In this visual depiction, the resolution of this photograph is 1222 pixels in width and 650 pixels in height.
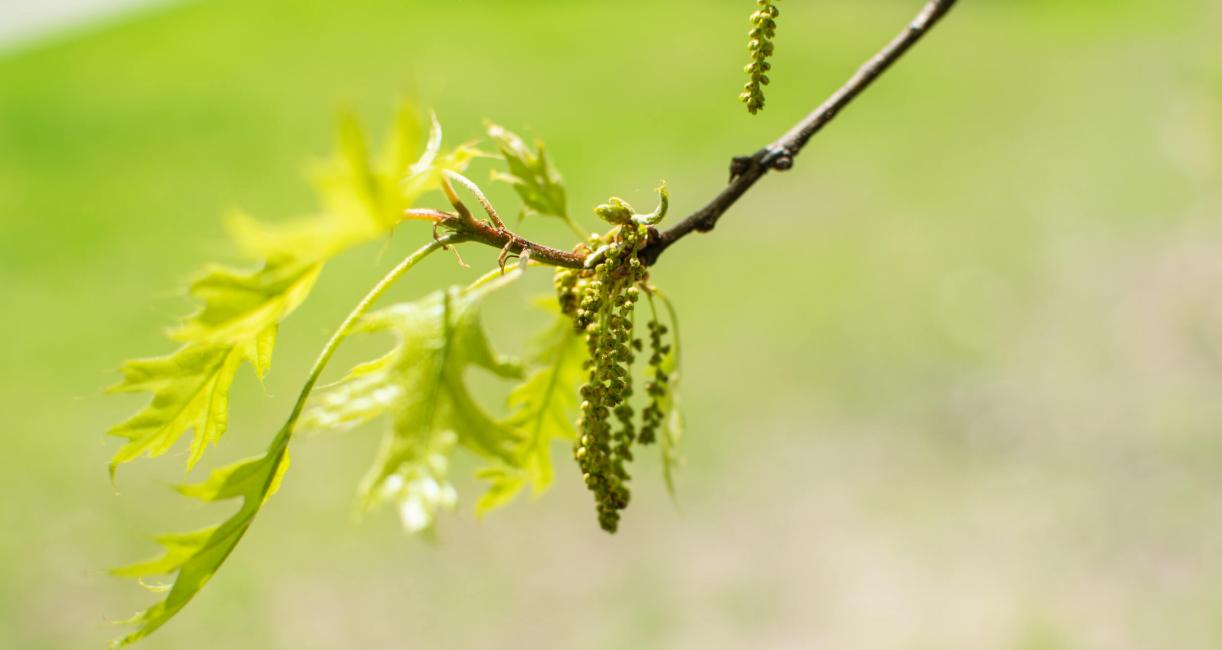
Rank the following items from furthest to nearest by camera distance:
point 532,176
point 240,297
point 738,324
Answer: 1. point 738,324
2. point 532,176
3. point 240,297

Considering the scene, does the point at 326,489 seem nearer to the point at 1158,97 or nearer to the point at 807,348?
the point at 807,348

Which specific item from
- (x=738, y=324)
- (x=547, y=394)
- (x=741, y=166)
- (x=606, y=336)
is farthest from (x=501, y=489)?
(x=738, y=324)

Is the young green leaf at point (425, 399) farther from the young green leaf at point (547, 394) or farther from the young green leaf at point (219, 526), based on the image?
the young green leaf at point (547, 394)

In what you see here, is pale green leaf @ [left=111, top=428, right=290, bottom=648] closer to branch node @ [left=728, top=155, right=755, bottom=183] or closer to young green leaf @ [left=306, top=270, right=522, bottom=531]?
young green leaf @ [left=306, top=270, right=522, bottom=531]

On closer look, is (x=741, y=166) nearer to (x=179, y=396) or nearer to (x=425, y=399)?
(x=425, y=399)

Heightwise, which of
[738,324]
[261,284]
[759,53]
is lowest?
[738,324]

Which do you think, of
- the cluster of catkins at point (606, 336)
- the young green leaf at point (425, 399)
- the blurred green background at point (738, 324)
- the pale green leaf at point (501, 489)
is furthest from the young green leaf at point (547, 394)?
the blurred green background at point (738, 324)

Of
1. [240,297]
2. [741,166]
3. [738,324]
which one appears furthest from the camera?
[738,324]

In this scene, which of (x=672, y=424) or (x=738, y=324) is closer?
(x=672, y=424)
